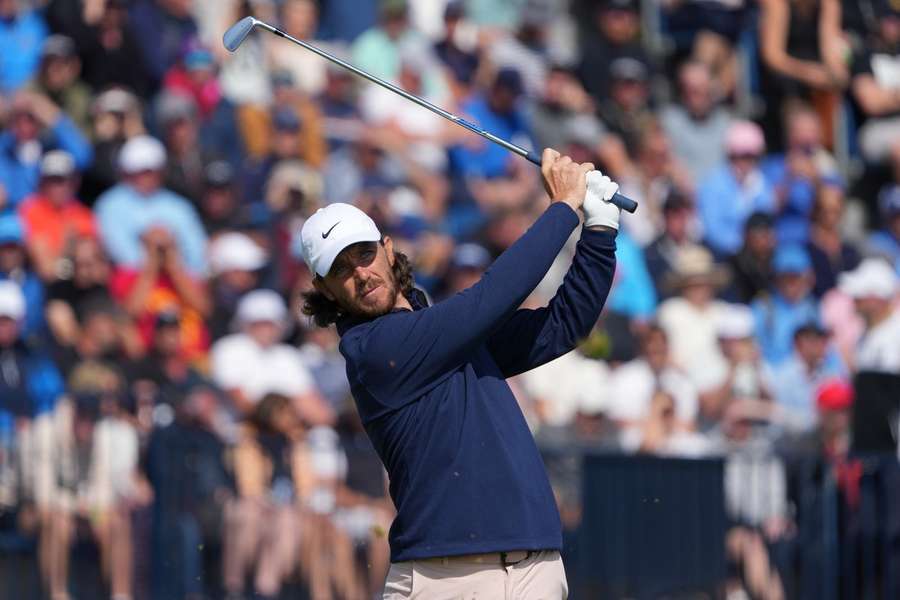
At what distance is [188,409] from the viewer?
32.7 ft

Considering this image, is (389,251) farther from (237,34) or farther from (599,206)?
(237,34)

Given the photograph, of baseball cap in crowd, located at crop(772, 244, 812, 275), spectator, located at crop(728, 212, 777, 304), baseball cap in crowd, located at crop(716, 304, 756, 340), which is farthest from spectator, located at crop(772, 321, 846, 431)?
spectator, located at crop(728, 212, 777, 304)

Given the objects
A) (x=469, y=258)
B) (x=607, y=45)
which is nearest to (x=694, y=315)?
(x=469, y=258)

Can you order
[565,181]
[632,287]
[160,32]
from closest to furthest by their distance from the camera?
1. [565,181]
2. [632,287]
3. [160,32]

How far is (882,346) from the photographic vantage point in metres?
11.6

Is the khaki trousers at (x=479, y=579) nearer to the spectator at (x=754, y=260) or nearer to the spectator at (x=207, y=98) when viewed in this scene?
the spectator at (x=207, y=98)

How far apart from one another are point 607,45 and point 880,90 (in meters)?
2.24

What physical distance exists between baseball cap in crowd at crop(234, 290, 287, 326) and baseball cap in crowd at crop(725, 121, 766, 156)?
4.40 metres

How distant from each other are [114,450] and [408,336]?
4251 millimetres

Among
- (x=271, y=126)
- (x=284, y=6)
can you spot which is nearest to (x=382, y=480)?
(x=271, y=126)

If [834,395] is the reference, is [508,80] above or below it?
above

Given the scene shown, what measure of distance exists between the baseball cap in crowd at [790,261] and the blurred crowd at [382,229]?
3 centimetres

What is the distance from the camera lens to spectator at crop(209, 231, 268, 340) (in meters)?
11.2

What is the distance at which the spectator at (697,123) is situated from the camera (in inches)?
553
